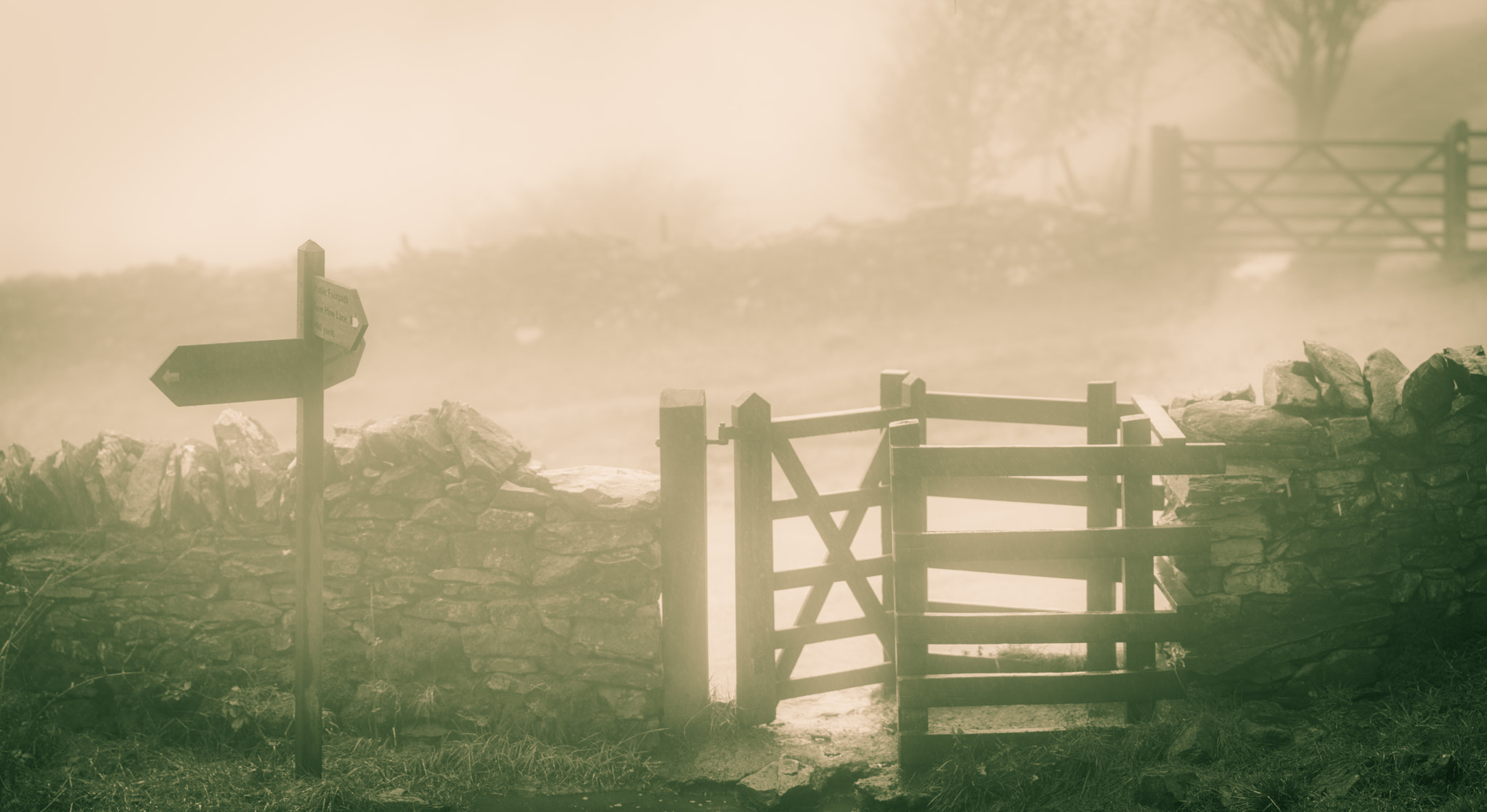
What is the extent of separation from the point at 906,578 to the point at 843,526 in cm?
80

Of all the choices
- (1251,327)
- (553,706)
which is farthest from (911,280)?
(553,706)

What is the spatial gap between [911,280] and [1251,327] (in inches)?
254

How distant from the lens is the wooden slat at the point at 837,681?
5.62m

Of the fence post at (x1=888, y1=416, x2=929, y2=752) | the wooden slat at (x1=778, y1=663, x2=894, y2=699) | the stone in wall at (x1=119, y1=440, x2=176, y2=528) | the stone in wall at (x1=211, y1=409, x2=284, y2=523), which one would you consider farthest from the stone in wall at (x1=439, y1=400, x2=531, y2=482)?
the fence post at (x1=888, y1=416, x2=929, y2=752)

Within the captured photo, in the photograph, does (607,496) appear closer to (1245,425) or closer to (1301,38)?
(1245,425)

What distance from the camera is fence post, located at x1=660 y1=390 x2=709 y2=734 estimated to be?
5469 mm

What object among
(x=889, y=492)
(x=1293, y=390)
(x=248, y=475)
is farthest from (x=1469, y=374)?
(x=248, y=475)

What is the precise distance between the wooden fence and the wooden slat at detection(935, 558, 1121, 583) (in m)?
15.4

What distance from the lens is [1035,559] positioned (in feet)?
17.0

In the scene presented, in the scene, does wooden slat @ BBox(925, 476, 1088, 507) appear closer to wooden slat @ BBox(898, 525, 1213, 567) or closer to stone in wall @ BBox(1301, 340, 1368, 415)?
wooden slat @ BBox(898, 525, 1213, 567)

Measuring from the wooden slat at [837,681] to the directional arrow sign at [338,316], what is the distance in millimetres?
3075

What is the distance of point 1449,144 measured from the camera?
60.5 feet

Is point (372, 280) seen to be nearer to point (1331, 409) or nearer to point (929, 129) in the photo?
point (929, 129)

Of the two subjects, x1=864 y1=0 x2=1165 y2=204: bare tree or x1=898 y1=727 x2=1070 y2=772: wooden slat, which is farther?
x1=864 y1=0 x2=1165 y2=204: bare tree
